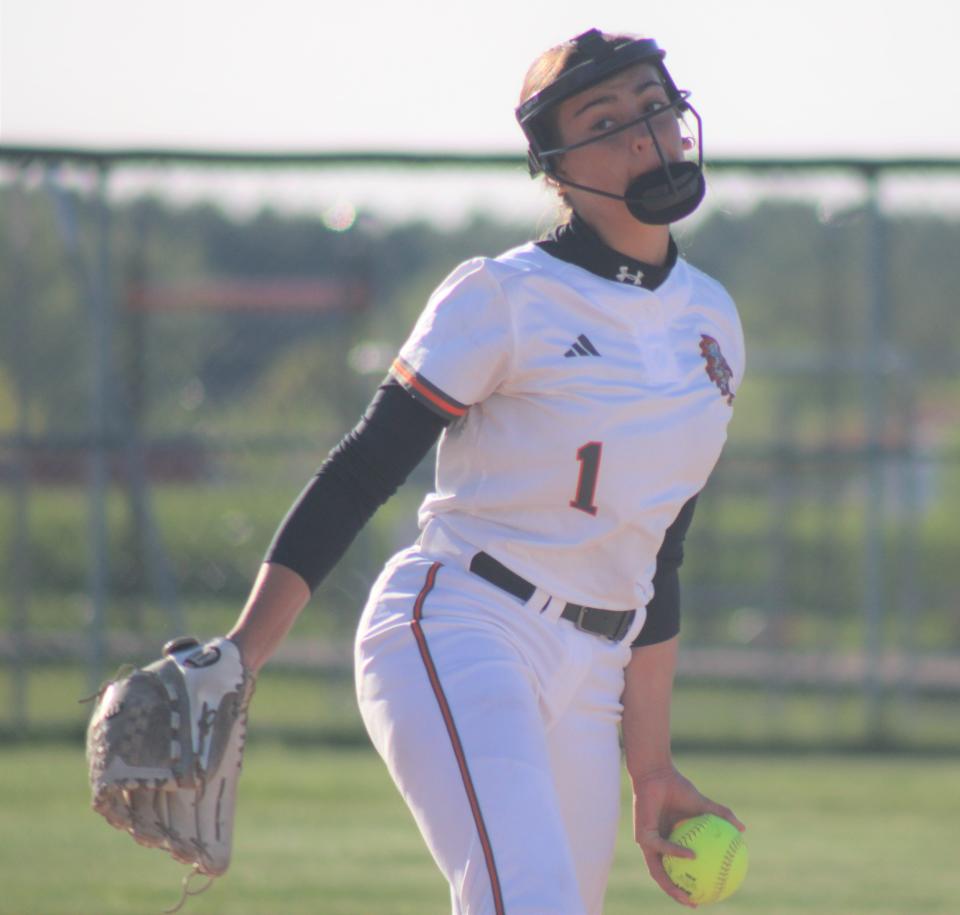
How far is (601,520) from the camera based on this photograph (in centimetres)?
290

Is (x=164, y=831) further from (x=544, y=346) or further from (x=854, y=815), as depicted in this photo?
(x=854, y=815)

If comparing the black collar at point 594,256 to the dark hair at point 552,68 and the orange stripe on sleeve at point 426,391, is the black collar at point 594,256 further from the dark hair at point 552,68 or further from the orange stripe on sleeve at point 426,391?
the orange stripe on sleeve at point 426,391

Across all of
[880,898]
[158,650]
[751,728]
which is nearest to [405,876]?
[880,898]

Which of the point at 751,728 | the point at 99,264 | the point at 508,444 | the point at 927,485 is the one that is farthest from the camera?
the point at 927,485

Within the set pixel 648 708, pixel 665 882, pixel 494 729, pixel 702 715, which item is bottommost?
pixel 702 715

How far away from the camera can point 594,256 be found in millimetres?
3020

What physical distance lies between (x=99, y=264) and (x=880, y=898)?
4.29 meters

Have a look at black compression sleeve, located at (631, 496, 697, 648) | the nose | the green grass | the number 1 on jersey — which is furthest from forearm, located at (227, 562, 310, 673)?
the green grass

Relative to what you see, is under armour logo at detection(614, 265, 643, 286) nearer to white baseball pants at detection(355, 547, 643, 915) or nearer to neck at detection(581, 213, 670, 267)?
neck at detection(581, 213, 670, 267)

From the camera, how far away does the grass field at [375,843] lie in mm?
5039

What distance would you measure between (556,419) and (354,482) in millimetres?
351

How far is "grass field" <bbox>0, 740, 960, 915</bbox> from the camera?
504 cm

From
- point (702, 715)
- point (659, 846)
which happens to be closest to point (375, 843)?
point (702, 715)

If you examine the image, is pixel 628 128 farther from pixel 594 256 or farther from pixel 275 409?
pixel 275 409
